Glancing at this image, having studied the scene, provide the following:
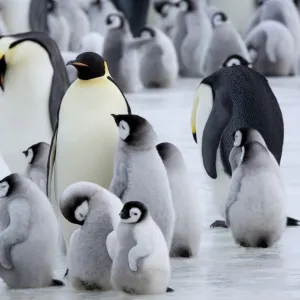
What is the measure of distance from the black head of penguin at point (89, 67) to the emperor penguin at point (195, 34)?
Result: 847cm

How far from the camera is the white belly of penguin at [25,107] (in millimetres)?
6117

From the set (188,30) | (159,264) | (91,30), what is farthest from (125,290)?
(91,30)

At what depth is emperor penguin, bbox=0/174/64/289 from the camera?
4.43 metres

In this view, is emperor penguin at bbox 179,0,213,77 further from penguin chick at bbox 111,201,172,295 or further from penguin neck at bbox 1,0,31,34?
penguin chick at bbox 111,201,172,295

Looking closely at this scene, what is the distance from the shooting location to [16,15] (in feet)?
44.0

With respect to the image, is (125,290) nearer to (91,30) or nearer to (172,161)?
(172,161)

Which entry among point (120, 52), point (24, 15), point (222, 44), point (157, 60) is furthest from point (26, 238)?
point (24, 15)

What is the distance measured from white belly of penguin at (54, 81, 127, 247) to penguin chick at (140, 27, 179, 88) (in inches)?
272

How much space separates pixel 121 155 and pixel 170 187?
0.37m

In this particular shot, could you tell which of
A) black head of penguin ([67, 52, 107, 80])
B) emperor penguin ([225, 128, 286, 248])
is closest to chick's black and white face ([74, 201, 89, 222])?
black head of penguin ([67, 52, 107, 80])

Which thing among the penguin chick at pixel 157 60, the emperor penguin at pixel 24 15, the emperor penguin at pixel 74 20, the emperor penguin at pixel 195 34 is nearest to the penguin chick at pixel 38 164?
the penguin chick at pixel 157 60

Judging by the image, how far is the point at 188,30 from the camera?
13.8 metres

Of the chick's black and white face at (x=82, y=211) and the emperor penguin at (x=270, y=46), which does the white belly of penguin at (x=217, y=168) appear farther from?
A: the emperor penguin at (x=270, y=46)

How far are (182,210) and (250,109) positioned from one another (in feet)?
2.96
